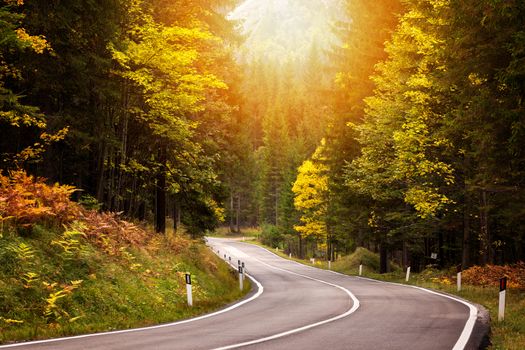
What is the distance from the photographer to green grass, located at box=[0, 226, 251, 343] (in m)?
10.2

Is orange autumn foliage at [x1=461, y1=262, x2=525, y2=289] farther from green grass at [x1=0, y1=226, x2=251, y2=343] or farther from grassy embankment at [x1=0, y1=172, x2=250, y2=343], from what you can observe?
green grass at [x1=0, y1=226, x2=251, y2=343]

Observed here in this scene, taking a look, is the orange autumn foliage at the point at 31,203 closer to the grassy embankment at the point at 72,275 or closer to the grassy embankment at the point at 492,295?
the grassy embankment at the point at 72,275

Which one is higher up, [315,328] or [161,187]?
[161,187]

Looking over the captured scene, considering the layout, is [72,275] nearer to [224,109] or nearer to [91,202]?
[91,202]

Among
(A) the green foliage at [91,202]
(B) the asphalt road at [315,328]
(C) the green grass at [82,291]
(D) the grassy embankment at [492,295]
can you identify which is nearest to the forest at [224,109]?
(A) the green foliage at [91,202]

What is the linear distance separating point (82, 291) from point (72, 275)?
0.61 meters

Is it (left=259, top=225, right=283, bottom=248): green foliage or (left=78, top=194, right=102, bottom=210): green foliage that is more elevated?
(left=78, top=194, right=102, bottom=210): green foliage

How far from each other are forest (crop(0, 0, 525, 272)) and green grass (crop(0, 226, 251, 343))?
353cm

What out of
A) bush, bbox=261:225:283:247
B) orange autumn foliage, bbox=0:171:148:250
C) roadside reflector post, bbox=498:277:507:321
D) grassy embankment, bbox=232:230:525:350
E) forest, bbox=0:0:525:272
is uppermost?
forest, bbox=0:0:525:272

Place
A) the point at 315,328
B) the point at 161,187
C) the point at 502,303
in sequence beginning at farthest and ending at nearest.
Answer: the point at 161,187 < the point at 502,303 < the point at 315,328

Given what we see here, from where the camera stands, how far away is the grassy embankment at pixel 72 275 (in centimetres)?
1041

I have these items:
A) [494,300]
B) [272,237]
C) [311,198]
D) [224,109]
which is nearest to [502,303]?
[494,300]

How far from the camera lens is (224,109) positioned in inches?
982

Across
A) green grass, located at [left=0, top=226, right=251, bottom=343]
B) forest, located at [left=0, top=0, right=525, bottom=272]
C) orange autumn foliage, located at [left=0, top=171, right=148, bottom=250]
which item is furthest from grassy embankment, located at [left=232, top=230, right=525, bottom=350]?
orange autumn foliage, located at [left=0, top=171, right=148, bottom=250]
